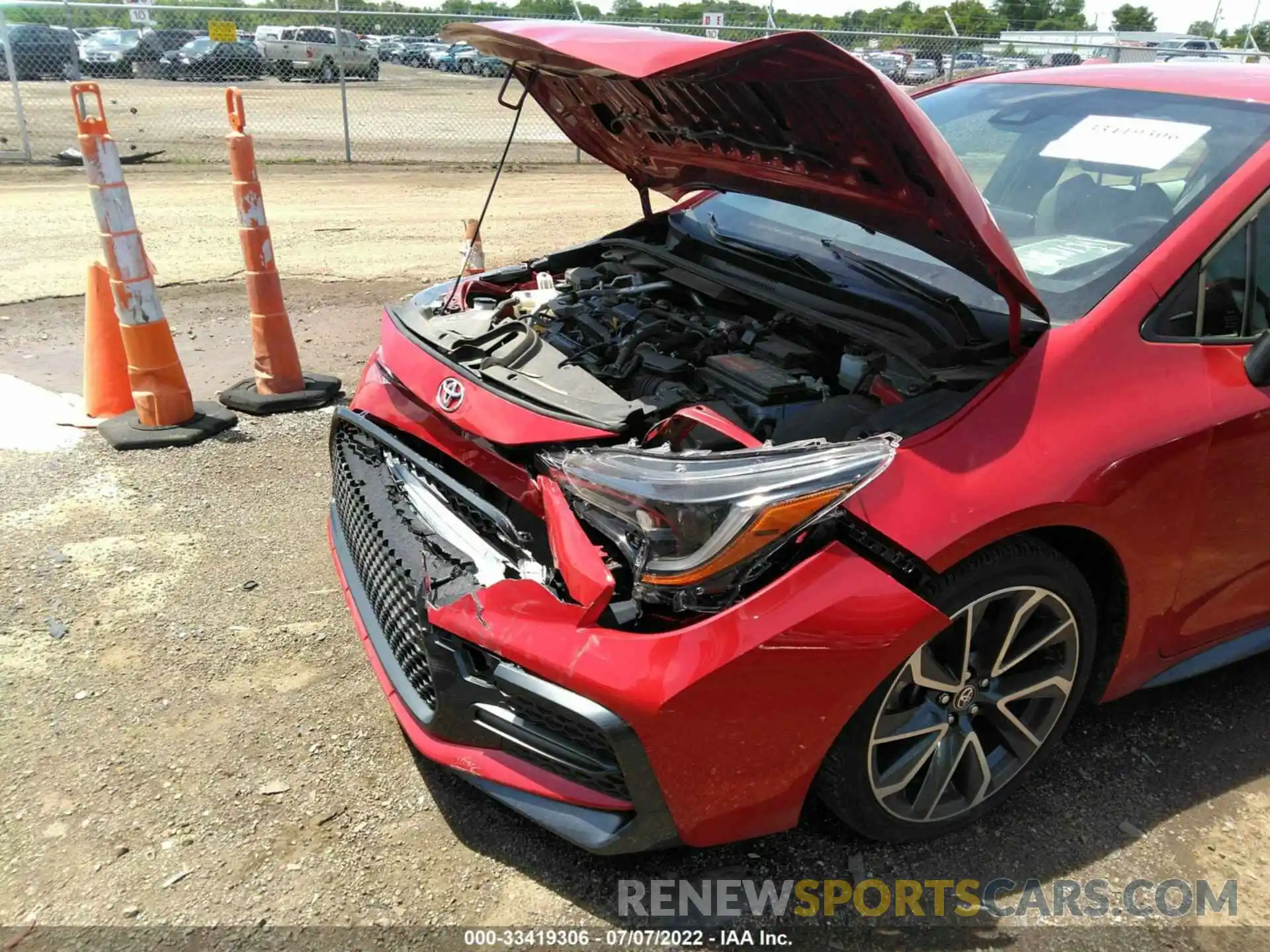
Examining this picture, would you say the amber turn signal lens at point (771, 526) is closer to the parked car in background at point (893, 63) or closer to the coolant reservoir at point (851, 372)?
the coolant reservoir at point (851, 372)

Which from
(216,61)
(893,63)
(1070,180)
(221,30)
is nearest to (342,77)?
(221,30)

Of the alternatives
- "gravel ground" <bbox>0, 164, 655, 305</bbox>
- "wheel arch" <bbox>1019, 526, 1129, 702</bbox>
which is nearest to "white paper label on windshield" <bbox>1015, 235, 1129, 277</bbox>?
"wheel arch" <bbox>1019, 526, 1129, 702</bbox>

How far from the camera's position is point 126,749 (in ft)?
8.87

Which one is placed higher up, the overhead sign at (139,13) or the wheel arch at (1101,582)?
the overhead sign at (139,13)

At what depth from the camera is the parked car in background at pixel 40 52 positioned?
54.6 feet

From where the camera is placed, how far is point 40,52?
1747 cm

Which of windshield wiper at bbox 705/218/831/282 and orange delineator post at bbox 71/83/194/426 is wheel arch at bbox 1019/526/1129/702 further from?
orange delineator post at bbox 71/83/194/426

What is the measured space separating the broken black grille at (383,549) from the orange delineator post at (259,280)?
92.4 inches

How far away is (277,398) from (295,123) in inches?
583

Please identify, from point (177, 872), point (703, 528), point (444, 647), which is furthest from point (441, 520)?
point (177, 872)

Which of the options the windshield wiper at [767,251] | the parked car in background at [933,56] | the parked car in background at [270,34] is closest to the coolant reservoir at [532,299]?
the windshield wiper at [767,251]

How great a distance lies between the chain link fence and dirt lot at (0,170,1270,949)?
31.0 feet

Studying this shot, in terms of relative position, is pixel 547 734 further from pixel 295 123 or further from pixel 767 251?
pixel 295 123

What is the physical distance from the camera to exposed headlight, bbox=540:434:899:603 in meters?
1.95
